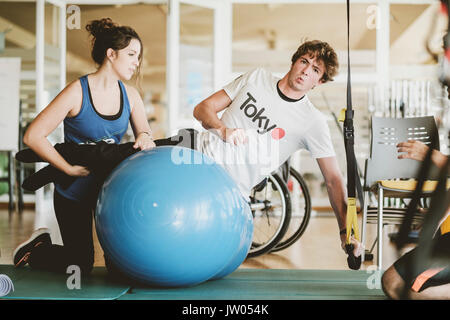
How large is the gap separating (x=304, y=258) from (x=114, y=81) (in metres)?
1.51

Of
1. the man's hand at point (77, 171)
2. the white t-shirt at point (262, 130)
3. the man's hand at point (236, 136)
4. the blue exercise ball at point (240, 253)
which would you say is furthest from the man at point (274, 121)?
the man's hand at point (77, 171)

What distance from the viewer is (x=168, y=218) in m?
1.64

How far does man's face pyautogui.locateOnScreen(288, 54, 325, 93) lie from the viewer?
2248 millimetres

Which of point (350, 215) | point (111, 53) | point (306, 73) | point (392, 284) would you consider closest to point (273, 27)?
point (306, 73)

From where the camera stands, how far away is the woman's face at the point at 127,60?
2.17m

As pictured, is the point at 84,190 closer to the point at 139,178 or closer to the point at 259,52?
the point at 139,178

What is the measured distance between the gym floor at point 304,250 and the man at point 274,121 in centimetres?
48

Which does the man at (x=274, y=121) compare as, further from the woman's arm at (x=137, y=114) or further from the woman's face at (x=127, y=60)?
the woman's face at (x=127, y=60)

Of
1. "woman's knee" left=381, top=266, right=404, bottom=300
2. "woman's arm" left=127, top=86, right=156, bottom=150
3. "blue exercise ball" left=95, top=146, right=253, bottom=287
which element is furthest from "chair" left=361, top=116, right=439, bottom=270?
"woman's arm" left=127, top=86, right=156, bottom=150

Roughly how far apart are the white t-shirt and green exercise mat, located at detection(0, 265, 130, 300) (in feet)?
2.52

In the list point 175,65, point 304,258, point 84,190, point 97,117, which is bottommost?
point 304,258

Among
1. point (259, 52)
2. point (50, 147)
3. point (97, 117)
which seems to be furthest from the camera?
point (259, 52)

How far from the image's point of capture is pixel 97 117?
2.10 m
